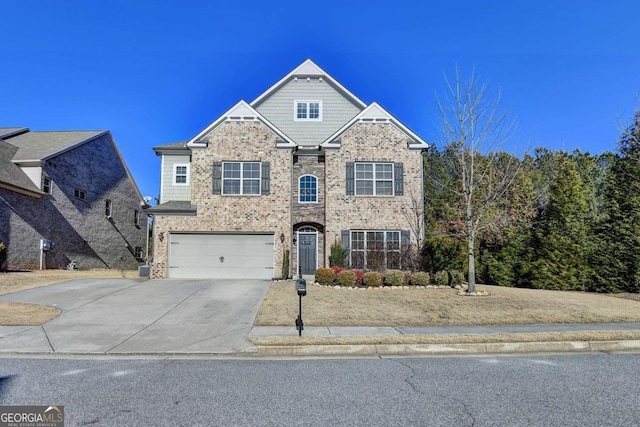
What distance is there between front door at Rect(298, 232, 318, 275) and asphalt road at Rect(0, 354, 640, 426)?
39.4ft

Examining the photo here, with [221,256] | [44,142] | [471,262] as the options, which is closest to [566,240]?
[471,262]

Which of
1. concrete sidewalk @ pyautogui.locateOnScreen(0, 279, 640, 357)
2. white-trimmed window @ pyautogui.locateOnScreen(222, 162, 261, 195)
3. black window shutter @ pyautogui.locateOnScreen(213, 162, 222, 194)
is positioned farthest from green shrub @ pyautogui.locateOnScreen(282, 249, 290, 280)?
concrete sidewalk @ pyautogui.locateOnScreen(0, 279, 640, 357)

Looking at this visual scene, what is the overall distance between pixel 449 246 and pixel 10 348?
14.7m

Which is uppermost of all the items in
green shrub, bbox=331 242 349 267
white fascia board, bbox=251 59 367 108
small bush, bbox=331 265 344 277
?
white fascia board, bbox=251 59 367 108

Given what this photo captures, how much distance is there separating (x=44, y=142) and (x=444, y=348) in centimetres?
2630

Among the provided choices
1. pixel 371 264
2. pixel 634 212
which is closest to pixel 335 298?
pixel 371 264

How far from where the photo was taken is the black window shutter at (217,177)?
58.2 ft

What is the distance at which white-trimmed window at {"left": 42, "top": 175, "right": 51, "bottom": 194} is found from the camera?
66.8 feet

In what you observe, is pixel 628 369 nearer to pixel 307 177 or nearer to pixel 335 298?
pixel 335 298

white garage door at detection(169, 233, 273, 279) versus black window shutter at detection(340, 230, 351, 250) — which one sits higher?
black window shutter at detection(340, 230, 351, 250)

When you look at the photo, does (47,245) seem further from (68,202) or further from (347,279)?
(347,279)

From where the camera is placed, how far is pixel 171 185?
755 inches

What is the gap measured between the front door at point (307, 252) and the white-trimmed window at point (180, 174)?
253 inches

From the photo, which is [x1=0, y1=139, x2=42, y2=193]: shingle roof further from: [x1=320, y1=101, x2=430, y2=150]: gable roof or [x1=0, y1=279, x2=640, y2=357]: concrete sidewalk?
[x1=320, y1=101, x2=430, y2=150]: gable roof
